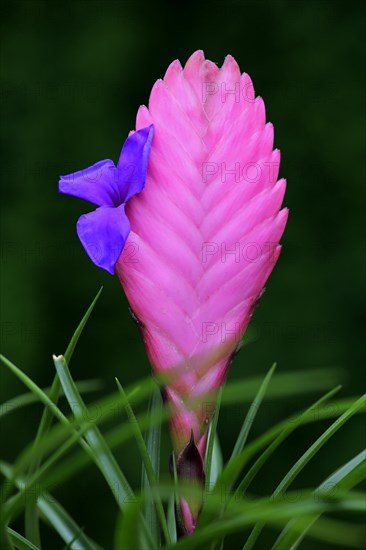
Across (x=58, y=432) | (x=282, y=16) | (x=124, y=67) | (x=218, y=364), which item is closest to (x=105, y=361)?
(x=124, y=67)

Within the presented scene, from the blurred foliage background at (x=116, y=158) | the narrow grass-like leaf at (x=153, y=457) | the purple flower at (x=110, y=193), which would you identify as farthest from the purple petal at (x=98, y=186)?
the blurred foliage background at (x=116, y=158)

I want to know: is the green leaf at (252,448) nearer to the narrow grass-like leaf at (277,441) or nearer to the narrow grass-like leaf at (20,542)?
the narrow grass-like leaf at (277,441)

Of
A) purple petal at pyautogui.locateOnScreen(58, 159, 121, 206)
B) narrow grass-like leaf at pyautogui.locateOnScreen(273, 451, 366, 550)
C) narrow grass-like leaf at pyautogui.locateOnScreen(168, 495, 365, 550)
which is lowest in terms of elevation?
narrow grass-like leaf at pyautogui.locateOnScreen(273, 451, 366, 550)

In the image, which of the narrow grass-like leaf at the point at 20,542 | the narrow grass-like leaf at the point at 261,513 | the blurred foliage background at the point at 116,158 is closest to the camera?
the narrow grass-like leaf at the point at 261,513

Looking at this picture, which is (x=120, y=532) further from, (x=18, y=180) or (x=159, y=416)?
(x=18, y=180)

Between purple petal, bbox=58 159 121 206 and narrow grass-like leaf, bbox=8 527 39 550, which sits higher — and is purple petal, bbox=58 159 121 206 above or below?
above

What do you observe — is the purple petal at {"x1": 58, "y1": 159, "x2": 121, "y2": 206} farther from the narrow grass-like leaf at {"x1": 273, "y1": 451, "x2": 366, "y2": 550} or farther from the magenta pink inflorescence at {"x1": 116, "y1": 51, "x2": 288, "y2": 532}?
the narrow grass-like leaf at {"x1": 273, "y1": 451, "x2": 366, "y2": 550}

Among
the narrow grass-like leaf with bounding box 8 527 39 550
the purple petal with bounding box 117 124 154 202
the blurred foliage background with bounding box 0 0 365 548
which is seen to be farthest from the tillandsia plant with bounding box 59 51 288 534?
the blurred foliage background with bounding box 0 0 365 548

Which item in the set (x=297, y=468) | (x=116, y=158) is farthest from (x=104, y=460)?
(x=116, y=158)
